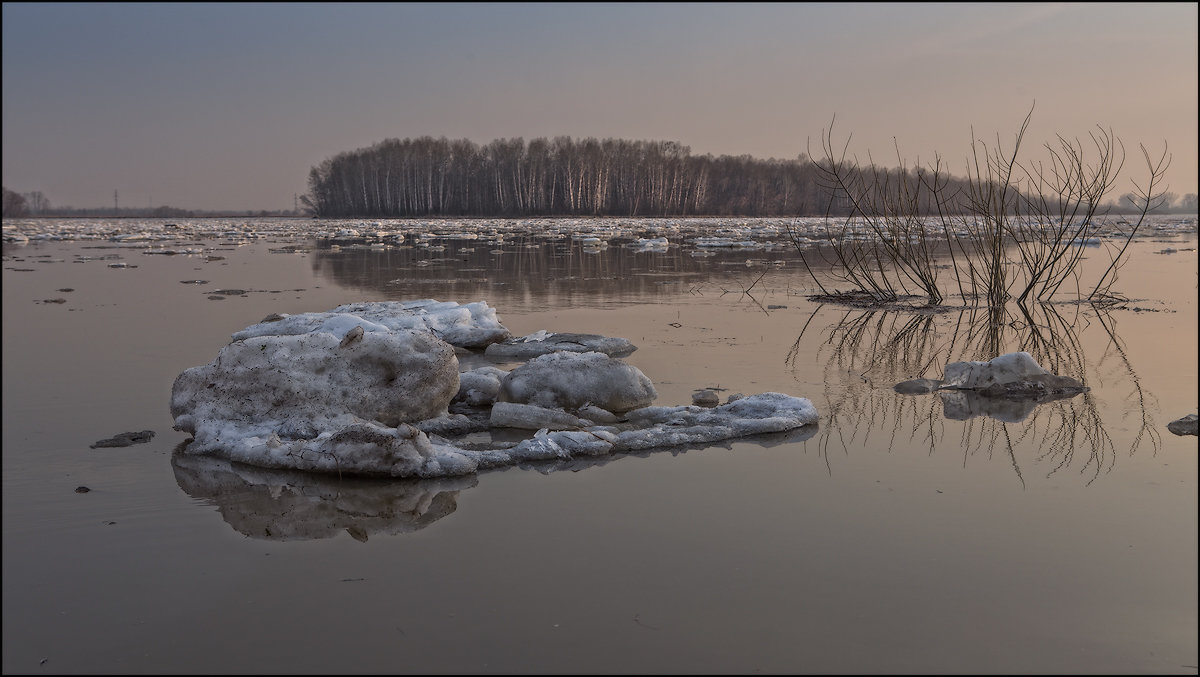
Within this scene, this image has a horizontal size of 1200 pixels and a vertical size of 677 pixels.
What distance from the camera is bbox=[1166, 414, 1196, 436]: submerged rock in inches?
207

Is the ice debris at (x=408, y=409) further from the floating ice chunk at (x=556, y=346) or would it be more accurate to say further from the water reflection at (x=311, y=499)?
the floating ice chunk at (x=556, y=346)

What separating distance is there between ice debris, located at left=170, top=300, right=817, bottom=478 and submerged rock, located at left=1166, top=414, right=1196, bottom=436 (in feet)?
6.65

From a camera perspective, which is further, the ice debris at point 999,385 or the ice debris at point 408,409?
the ice debris at point 999,385

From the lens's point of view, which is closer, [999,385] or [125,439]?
[125,439]

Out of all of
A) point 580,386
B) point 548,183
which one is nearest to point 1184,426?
point 580,386

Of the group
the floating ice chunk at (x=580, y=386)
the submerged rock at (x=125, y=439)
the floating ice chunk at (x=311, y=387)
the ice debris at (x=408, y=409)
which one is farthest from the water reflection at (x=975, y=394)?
the submerged rock at (x=125, y=439)

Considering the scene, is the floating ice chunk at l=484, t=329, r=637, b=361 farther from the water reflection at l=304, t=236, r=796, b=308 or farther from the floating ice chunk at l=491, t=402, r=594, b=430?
the water reflection at l=304, t=236, r=796, b=308

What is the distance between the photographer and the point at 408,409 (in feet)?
17.9

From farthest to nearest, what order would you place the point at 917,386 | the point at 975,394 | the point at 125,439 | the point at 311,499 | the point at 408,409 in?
the point at 917,386 → the point at 975,394 → the point at 408,409 → the point at 125,439 → the point at 311,499

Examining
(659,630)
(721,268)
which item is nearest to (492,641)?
(659,630)

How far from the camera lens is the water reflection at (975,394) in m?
5.09

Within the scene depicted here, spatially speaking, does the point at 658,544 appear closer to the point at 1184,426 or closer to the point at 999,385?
the point at 1184,426

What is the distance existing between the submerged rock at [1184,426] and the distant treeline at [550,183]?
2693 inches

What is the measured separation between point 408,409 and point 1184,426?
4.46 meters
